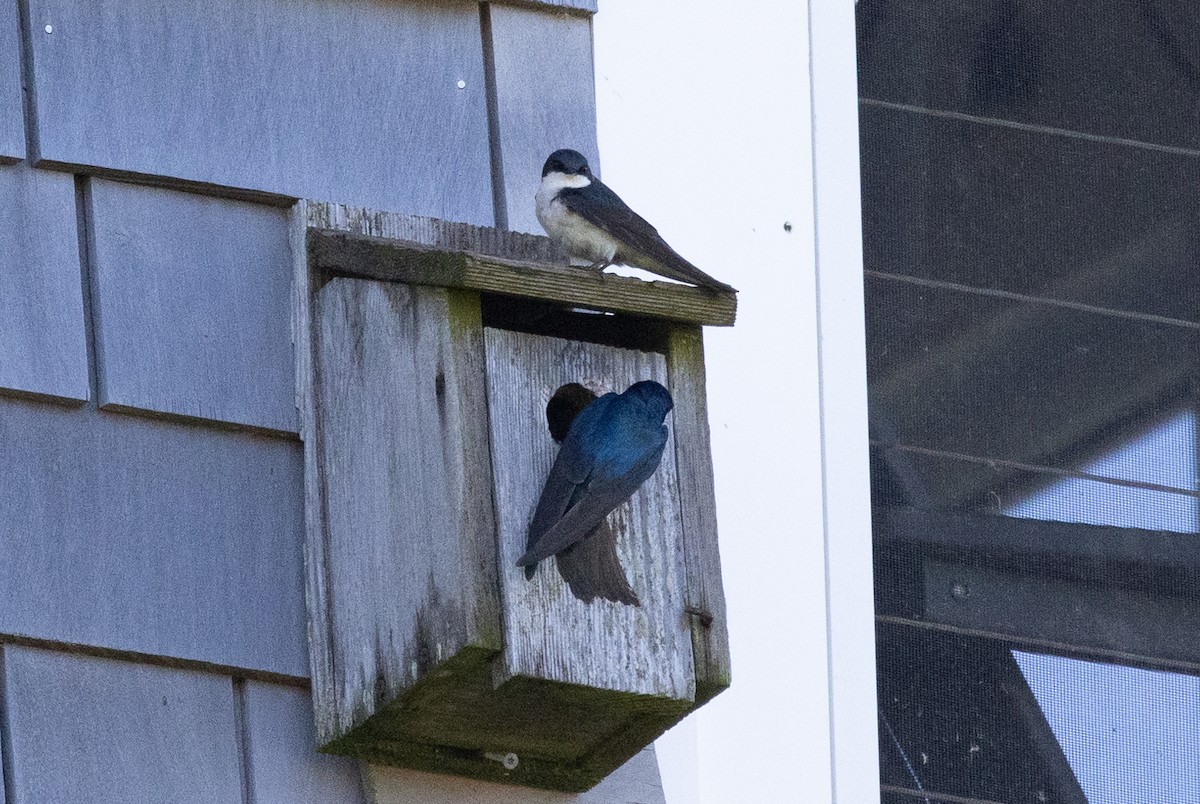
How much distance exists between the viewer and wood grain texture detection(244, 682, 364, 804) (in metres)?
2.71

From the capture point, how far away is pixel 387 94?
10.3 ft

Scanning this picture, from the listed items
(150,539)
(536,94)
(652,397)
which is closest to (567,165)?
(536,94)

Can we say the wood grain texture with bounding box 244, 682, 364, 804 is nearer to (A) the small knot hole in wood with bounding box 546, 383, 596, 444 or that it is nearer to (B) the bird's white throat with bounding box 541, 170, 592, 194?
(A) the small knot hole in wood with bounding box 546, 383, 596, 444

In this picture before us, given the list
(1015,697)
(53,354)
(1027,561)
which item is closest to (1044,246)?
(1027,561)

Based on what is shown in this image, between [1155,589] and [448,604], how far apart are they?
1.51 metres

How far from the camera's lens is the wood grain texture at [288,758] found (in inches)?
107

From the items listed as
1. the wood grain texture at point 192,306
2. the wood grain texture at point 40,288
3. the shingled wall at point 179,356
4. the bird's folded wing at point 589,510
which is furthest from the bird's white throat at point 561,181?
the wood grain texture at point 40,288

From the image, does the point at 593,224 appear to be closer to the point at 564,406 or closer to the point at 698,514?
the point at 564,406

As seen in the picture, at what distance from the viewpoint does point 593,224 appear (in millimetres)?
3014

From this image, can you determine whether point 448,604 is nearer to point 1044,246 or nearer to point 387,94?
point 387,94

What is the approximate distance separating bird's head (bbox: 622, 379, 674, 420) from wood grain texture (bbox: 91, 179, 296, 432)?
47 centimetres

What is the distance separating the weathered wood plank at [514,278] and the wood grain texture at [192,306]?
0.10 m

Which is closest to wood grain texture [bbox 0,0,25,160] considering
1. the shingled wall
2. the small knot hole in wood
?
the shingled wall

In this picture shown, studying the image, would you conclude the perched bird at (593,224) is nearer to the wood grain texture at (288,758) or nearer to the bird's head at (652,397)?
the bird's head at (652,397)
